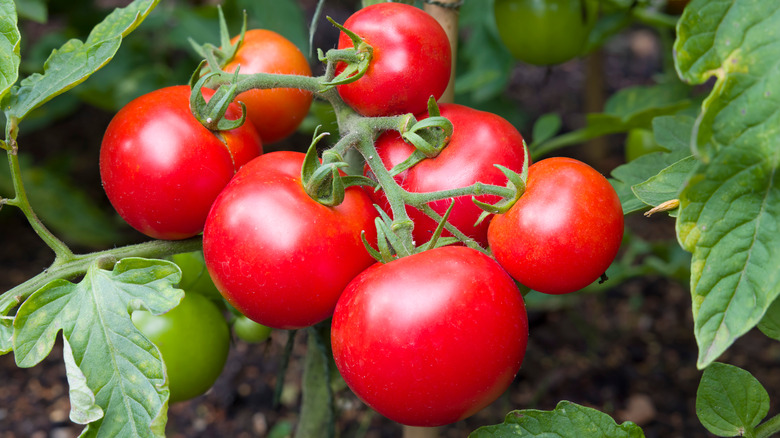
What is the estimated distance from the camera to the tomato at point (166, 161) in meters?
0.61

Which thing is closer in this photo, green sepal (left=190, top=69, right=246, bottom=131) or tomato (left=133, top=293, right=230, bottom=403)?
green sepal (left=190, top=69, right=246, bottom=131)

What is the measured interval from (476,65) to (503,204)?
0.91 metres

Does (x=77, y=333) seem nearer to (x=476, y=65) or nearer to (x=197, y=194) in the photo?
(x=197, y=194)

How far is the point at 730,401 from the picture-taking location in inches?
24.3

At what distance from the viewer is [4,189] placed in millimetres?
1654

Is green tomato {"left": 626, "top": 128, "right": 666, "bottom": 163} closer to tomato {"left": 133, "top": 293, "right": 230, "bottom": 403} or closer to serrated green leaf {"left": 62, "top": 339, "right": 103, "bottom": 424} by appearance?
tomato {"left": 133, "top": 293, "right": 230, "bottom": 403}

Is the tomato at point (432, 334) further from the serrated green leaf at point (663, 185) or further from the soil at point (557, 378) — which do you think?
the soil at point (557, 378)

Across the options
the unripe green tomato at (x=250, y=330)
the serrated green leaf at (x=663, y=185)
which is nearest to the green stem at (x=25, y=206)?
the unripe green tomato at (x=250, y=330)

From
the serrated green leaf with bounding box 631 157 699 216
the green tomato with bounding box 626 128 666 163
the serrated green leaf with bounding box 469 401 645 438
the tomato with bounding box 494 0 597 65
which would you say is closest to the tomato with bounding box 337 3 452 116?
the serrated green leaf with bounding box 631 157 699 216

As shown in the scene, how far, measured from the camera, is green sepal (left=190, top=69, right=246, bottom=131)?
596 mm

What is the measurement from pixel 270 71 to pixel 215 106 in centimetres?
10

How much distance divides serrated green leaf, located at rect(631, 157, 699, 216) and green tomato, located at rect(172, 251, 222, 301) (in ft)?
1.69

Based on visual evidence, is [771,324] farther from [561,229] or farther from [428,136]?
[428,136]

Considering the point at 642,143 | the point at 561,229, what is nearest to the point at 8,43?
the point at 561,229
